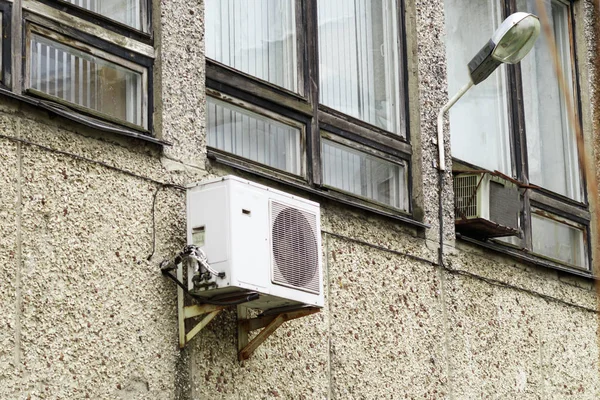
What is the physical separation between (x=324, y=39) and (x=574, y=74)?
298 cm

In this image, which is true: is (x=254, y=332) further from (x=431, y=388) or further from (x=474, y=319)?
(x=474, y=319)

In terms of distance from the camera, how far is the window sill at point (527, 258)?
29.0ft

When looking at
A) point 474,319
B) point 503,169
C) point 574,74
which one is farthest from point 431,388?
point 574,74

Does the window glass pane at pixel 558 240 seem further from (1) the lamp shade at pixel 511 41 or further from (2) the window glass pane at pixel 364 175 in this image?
(1) the lamp shade at pixel 511 41

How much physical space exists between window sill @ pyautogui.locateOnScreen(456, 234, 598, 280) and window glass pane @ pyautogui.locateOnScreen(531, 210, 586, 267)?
17 centimetres

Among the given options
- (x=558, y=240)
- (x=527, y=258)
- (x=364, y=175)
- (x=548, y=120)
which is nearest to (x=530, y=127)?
(x=548, y=120)

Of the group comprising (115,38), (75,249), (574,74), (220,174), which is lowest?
(75,249)

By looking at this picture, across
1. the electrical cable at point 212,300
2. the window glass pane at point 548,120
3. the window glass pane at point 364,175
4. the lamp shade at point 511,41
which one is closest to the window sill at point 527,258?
the window glass pane at point 364,175

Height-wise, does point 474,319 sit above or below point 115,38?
below

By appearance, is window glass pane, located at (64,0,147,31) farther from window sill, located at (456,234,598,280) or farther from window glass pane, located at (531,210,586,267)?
window glass pane, located at (531,210,586,267)

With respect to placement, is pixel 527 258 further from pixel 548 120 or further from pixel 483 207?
pixel 548 120

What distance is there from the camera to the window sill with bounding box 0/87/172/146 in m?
6.07

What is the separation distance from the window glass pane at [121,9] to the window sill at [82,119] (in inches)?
25.0

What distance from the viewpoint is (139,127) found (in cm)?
676
